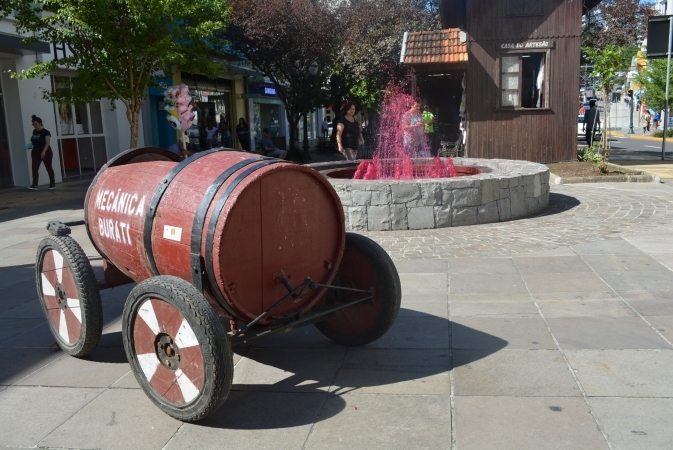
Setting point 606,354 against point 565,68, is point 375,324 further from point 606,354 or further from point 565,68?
point 565,68

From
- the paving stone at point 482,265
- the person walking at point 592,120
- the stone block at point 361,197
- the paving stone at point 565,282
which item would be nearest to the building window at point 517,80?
the person walking at point 592,120

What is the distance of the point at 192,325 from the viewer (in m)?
3.39

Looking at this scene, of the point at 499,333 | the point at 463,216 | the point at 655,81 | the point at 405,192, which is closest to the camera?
the point at 499,333

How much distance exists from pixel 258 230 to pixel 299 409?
42.7 inches

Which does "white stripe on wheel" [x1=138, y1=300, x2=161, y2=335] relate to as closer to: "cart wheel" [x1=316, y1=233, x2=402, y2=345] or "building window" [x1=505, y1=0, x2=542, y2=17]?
"cart wheel" [x1=316, y1=233, x2=402, y2=345]

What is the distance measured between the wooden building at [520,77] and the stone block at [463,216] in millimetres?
7425

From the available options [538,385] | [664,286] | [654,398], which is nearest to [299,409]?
[538,385]

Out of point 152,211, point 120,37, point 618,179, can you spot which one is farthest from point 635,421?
point 120,37

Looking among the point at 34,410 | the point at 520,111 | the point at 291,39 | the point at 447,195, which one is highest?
the point at 291,39

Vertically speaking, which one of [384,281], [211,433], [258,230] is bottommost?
[211,433]

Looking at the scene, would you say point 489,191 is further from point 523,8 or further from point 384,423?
point 523,8

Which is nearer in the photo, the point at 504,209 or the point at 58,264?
the point at 58,264

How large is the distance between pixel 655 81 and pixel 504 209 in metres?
31.2

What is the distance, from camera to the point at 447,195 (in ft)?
29.7
